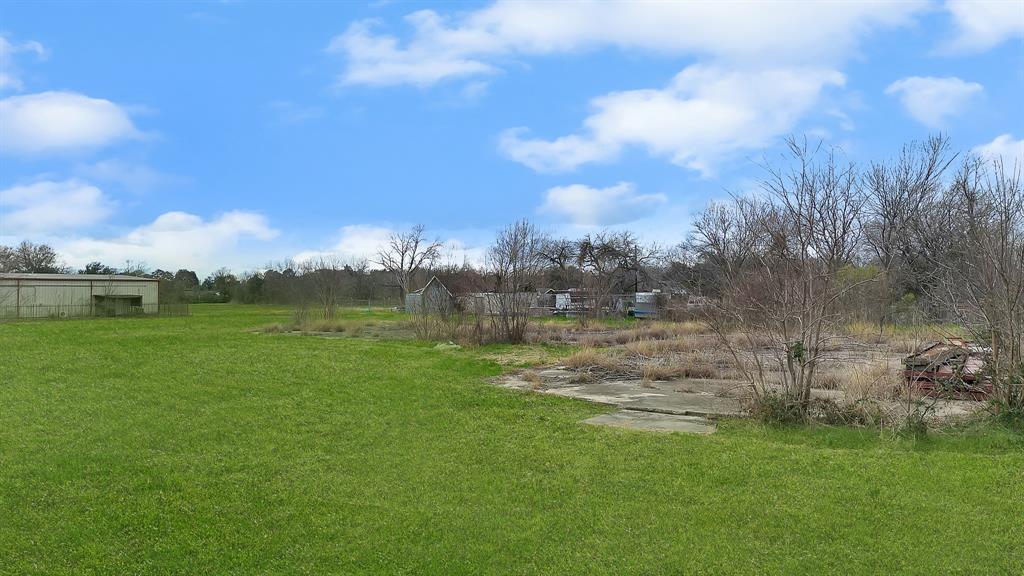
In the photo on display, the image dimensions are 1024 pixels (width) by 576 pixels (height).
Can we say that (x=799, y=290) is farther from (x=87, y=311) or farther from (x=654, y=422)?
(x=87, y=311)

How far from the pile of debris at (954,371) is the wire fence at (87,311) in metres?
32.2

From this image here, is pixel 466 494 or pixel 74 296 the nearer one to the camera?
pixel 466 494

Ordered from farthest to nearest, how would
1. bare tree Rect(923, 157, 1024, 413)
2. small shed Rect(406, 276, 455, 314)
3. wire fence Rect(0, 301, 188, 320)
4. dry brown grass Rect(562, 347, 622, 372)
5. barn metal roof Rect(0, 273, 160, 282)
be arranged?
barn metal roof Rect(0, 273, 160, 282)
wire fence Rect(0, 301, 188, 320)
small shed Rect(406, 276, 455, 314)
dry brown grass Rect(562, 347, 622, 372)
bare tree Rect(923, 157, 1024, 413)

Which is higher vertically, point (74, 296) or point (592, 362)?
point (74, 296)

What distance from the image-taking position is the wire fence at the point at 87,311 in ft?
94.5

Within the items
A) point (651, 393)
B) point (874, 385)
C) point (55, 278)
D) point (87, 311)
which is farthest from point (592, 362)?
point (55, 278)

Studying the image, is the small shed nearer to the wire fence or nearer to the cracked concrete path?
the cracked concrete path

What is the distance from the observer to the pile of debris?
7.34m

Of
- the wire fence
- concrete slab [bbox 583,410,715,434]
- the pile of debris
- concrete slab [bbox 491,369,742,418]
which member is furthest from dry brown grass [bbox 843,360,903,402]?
the wire fence

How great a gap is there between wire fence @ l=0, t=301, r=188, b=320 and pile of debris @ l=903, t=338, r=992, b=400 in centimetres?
3216

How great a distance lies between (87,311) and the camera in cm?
3189

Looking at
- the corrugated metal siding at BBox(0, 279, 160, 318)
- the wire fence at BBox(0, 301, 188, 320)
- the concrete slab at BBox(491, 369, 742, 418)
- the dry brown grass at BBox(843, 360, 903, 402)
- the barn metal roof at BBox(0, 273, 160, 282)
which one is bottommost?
the concrete slab at BBox(491, 369, 742, 418)

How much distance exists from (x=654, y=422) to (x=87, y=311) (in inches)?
1283

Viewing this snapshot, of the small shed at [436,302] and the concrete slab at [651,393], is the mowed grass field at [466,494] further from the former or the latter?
the small shed at [436,302]
